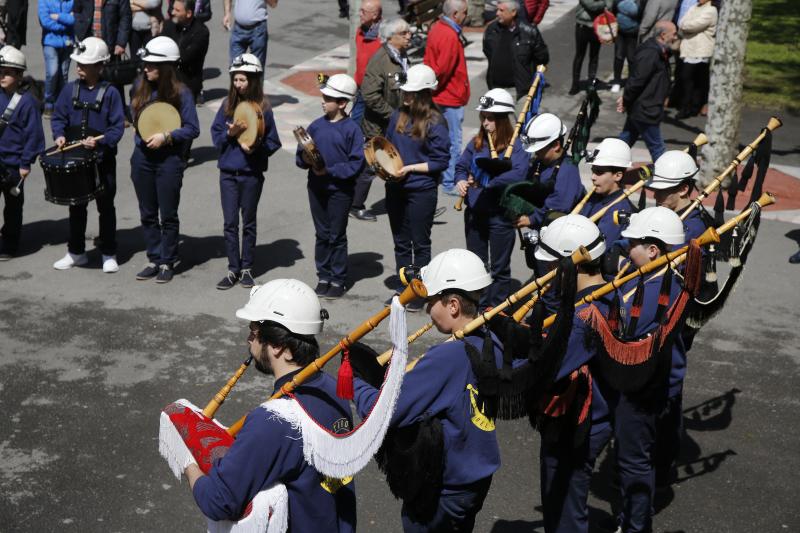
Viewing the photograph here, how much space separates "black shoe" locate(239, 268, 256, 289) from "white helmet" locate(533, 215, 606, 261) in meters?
4.55

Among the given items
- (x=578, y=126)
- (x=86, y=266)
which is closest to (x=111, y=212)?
(x=86, y=266)

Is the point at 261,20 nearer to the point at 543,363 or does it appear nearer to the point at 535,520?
the point at 535,520

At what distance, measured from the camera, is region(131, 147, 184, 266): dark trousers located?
980 cm

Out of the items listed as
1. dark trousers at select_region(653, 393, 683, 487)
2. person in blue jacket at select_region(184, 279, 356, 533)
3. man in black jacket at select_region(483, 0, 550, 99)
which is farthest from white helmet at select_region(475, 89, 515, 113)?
man in black jacket at select_region(483, 0, 550, 99)

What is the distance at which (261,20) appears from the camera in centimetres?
1529

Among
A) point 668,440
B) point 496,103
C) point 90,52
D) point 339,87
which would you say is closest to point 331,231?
point 339,87

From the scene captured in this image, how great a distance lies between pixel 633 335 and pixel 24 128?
6.67m

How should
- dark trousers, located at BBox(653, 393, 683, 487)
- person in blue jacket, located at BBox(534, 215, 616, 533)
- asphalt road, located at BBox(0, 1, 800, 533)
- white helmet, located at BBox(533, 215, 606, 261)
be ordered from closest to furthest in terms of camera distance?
person in blue jacket, located at BBox(534, 215, 616, 533)
white helmet, located at BBox(533, 215, 606, 261)
asphalt road, located at BBox(0, 1, 800, 533)
dark trousers, located at BBox(653, 393, 683, 487)

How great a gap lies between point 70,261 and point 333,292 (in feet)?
8.71

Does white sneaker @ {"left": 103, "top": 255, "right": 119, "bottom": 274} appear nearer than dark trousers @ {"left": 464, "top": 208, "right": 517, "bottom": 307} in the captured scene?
No

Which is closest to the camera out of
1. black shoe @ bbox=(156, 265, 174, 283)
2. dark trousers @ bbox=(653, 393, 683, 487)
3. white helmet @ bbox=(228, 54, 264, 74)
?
dark trousers @ bbox=(653, 393, 683, 487)

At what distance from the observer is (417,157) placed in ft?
30.2

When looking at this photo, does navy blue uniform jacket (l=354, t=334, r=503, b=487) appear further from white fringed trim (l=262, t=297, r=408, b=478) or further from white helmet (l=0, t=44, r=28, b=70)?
white helmet (l=0, t=44, r=28, b=70)

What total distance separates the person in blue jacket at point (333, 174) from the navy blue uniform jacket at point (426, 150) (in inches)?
17.4
